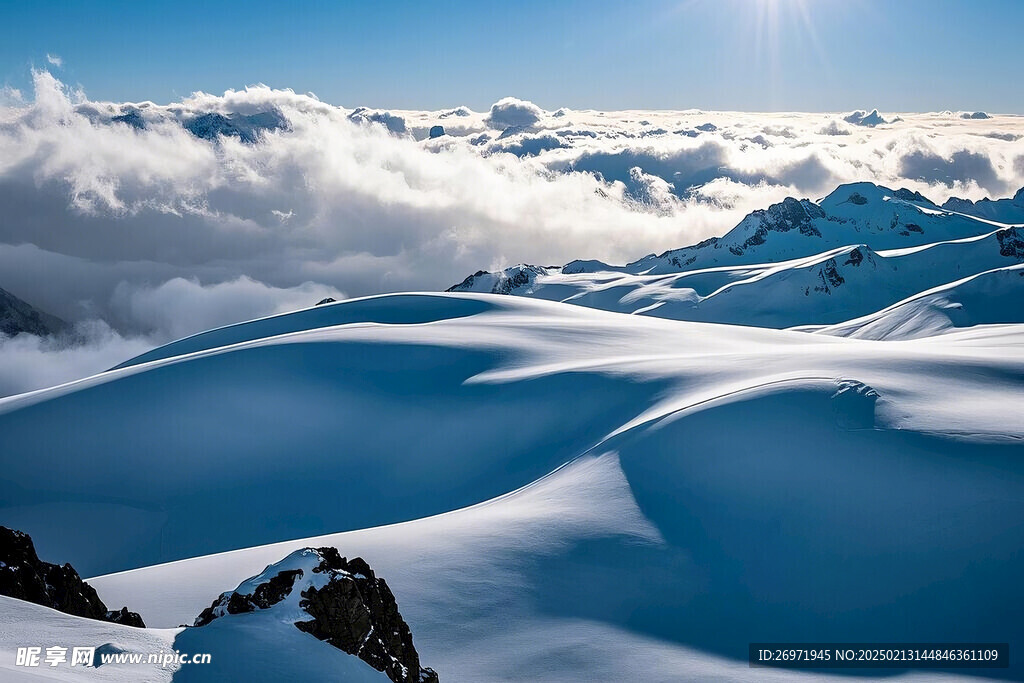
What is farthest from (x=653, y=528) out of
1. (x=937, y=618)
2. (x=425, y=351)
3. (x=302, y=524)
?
(x=425, y=351)

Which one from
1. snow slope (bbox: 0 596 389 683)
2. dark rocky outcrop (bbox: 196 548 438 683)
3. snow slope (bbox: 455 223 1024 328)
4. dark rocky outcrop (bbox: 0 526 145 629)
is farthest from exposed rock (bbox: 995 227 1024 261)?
snow slope (bbox: 0 596 389 683)

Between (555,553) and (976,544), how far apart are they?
1306cm

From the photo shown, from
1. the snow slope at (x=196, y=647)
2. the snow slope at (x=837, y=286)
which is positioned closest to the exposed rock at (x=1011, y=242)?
the snow slope at (x=837, y=286)

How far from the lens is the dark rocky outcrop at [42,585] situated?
58.8ft

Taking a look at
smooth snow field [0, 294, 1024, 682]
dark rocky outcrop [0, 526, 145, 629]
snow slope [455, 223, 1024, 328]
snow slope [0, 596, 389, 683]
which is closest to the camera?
snow slope [0, 596, 389, 683]

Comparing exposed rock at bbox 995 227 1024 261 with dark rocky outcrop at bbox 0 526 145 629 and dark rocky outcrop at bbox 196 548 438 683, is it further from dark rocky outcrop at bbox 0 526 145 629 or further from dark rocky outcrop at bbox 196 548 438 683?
dark rocky outcrop at bbox 0 526 145 629

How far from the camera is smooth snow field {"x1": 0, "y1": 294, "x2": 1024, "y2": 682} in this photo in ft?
67.3

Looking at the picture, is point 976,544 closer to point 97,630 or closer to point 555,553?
point 555,553

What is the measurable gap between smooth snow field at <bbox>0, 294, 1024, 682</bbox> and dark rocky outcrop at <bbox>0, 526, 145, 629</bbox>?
6.29 feet

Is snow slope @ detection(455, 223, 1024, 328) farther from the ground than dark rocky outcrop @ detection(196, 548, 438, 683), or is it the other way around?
snow slope @ detection(455, 223, 1024, 328)

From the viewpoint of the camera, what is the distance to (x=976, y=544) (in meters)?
23.4

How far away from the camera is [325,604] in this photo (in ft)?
48.1

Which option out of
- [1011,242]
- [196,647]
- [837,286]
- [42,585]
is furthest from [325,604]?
[1011,242]

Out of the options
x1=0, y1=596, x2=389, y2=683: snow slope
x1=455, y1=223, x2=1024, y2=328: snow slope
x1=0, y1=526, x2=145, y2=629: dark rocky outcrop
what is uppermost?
x1=455, y1=223, x2=1024, y2=328: snow slope
